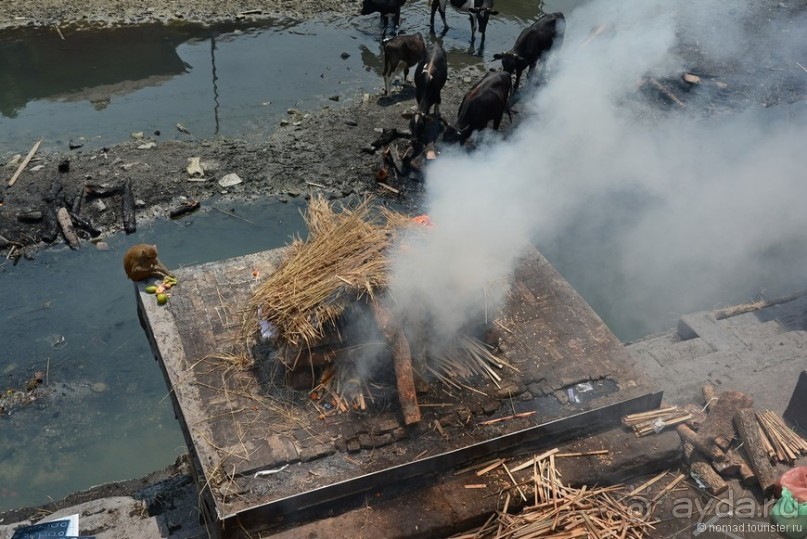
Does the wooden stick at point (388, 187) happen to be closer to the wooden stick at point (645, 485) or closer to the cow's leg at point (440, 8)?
the wooden stick at point (645, 485)

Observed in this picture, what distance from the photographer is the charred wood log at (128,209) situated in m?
9.59

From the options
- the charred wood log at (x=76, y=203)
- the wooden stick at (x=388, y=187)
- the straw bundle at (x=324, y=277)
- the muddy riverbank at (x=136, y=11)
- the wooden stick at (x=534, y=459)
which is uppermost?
the straw bundle at (x=324, y=277)

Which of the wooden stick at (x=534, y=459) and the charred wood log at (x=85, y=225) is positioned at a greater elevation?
the wooden stick at (x=534, y=459)

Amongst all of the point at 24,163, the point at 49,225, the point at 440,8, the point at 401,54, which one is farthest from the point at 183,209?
the point at 440,8

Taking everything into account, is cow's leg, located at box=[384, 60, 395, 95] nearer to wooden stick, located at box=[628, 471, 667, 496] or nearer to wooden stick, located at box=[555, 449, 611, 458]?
wooden stick, located at box=[555, 449, 611, 458]

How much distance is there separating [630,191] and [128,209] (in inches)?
277

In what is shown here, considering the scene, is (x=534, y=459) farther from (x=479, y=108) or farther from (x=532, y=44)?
(x=532, y=44)

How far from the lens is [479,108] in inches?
440

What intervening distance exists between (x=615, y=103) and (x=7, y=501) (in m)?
10.7

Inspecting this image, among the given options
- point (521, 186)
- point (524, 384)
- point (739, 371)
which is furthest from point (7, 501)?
point (739, 371)

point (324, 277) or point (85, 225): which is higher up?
point (324, 277)

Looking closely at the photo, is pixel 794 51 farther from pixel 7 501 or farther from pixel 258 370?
pixel 7 501

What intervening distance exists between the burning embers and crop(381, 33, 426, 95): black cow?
7.22 metres

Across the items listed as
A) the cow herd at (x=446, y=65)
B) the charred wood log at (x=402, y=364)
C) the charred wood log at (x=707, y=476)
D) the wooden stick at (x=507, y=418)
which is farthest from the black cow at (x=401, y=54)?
the charred wood log at (x=707, y=476)
